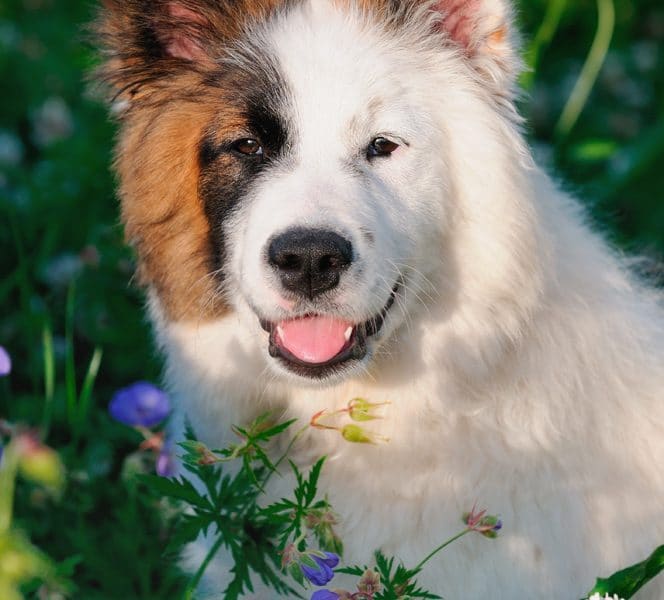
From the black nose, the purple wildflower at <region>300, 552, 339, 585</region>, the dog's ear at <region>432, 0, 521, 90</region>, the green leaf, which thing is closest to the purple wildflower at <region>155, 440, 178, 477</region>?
the black nose

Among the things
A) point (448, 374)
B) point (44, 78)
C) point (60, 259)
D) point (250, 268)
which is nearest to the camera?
point (250, 268)

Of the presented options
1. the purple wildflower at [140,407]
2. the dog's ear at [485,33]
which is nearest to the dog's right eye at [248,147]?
the dog's ear at [485,33]

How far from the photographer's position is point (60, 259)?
557cm

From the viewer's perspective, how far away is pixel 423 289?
3266 millimetres

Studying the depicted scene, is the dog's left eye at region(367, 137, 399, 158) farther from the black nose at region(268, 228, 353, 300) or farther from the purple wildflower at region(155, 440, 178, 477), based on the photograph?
the purple wildflower at region(155, 440, 178, 477)

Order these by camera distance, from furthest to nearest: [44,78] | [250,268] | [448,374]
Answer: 1. [44,78]
2. [448,374]
3. [250,268]

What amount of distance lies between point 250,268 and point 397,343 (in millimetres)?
552

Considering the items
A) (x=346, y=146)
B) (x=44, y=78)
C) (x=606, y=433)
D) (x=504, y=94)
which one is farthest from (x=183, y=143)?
(x=44, y=78)

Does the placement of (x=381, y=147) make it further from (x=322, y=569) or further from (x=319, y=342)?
(x=322, y=569)

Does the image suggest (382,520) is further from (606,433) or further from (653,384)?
(653,384)

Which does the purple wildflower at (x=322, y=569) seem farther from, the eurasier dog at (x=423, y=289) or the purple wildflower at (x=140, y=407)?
the purple wildflower at (x=140, y=407)

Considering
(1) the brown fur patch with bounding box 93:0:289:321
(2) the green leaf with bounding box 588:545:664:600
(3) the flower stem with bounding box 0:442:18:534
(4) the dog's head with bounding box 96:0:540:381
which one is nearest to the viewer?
(3) the flower stem with bounding box 0:442:18:534

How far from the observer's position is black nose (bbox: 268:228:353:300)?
2906 millimetres

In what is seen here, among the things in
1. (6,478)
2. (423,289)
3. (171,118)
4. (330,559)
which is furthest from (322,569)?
(171,118)
